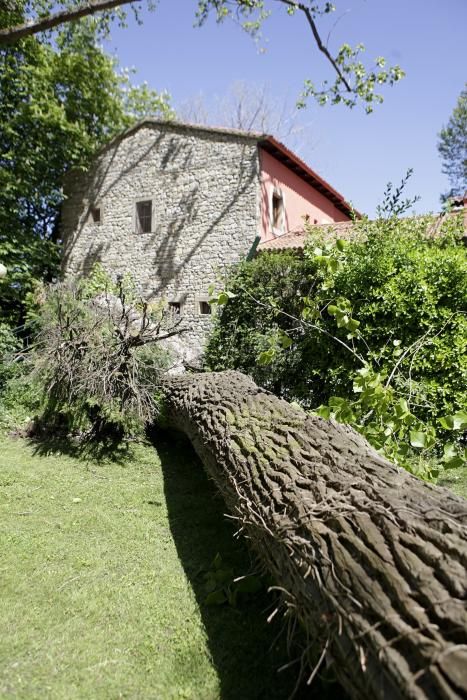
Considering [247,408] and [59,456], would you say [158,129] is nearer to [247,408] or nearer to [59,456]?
[59,456]

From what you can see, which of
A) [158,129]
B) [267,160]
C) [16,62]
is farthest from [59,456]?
[16,62]

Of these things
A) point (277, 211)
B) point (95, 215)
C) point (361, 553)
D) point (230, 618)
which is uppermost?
point (95, 215)

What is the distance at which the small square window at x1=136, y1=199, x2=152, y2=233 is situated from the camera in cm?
1423

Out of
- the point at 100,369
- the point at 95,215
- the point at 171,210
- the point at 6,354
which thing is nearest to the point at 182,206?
the point at 171,210

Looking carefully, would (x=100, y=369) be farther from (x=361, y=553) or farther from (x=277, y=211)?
(x=277, y=211)

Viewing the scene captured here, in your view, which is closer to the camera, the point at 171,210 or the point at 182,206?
the point at 182,206

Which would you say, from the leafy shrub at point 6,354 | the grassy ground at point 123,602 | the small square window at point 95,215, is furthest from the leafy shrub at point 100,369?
the small square window at point 95,215

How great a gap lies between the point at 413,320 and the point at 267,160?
794 centimetres

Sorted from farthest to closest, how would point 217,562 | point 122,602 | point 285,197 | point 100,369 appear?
point 285,197 < point 100,369 < point 217,562 < point 122,602

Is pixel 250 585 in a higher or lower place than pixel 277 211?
lower

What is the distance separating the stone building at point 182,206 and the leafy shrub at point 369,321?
3.95 meters

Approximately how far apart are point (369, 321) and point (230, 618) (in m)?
4.94

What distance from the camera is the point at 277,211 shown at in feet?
→ 44.2

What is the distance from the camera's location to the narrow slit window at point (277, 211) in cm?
1331
